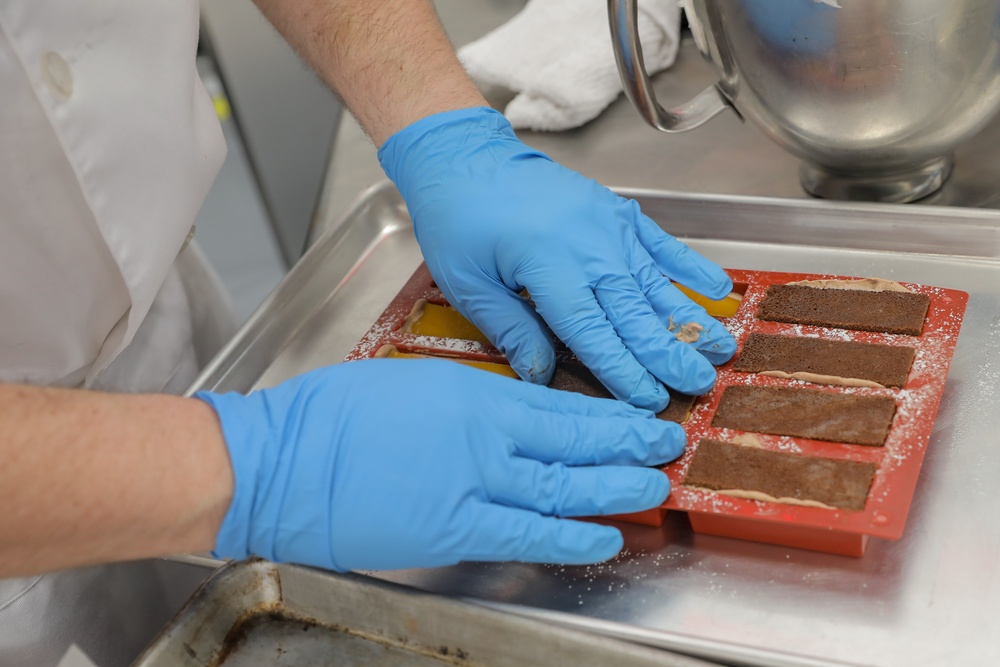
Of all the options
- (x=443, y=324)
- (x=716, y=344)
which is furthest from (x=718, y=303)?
(x=443, y=324)

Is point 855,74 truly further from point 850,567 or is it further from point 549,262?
point 850,567

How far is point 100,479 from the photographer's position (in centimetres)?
88

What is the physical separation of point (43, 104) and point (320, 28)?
494mm

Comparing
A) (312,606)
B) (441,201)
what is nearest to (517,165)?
(441,201)

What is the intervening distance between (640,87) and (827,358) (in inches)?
19.8

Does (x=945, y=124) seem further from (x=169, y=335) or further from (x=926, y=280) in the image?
(x=169, y=335)

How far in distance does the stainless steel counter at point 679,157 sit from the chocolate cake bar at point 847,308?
31 cm

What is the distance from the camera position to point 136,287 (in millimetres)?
1297

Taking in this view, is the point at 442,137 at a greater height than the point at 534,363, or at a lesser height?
greater

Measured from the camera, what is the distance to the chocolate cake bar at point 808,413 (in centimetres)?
105

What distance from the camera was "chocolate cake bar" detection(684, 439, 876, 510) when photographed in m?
0.98

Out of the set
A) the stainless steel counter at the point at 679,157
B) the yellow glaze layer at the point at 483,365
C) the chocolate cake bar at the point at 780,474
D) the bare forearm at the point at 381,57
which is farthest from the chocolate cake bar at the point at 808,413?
the bare forearm at the point at 381,57

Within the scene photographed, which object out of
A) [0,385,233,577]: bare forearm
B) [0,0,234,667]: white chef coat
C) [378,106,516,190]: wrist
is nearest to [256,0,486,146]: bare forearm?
[378,106,516,190]: wrist

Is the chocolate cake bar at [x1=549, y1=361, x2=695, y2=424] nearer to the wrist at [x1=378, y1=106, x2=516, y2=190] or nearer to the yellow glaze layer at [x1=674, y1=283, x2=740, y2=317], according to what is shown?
the yellow glaze layer at [x1=674, y1=283, x2=740, y2=317]
